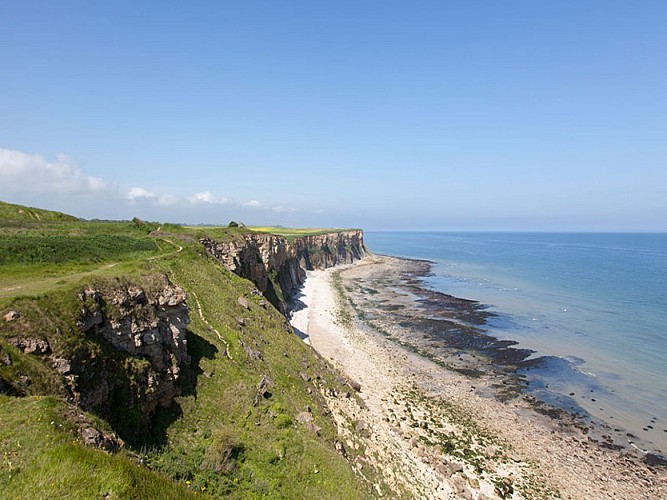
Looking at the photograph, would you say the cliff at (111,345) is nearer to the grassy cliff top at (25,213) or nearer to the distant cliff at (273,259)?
the distant cliff at (273,259)

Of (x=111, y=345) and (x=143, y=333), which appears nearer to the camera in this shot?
(x=111, y=345)

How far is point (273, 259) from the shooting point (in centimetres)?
7538

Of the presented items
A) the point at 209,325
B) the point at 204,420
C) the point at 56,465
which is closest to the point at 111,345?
the point at 204,420

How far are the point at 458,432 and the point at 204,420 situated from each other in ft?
76.8

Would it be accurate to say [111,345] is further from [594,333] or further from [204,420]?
[594,333]

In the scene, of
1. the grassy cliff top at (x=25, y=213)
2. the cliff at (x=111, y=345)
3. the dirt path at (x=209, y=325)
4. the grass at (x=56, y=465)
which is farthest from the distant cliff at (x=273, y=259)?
the grass at (x=56, y=465)

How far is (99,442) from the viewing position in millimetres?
11547

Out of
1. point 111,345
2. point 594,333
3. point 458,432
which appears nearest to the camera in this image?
point 111,345

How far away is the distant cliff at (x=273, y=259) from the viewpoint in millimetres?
55250

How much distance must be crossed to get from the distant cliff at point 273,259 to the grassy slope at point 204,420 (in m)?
13.8

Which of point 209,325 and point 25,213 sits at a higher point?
point 25,213

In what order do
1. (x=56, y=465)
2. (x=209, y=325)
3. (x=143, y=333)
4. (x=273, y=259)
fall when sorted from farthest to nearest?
(x=273, y=259), (x=209, y=325), (x=143, y=333), (x=56, y=465)

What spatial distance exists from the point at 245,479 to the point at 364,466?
838cm

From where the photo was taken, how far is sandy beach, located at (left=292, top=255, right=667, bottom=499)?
25.8 meters
